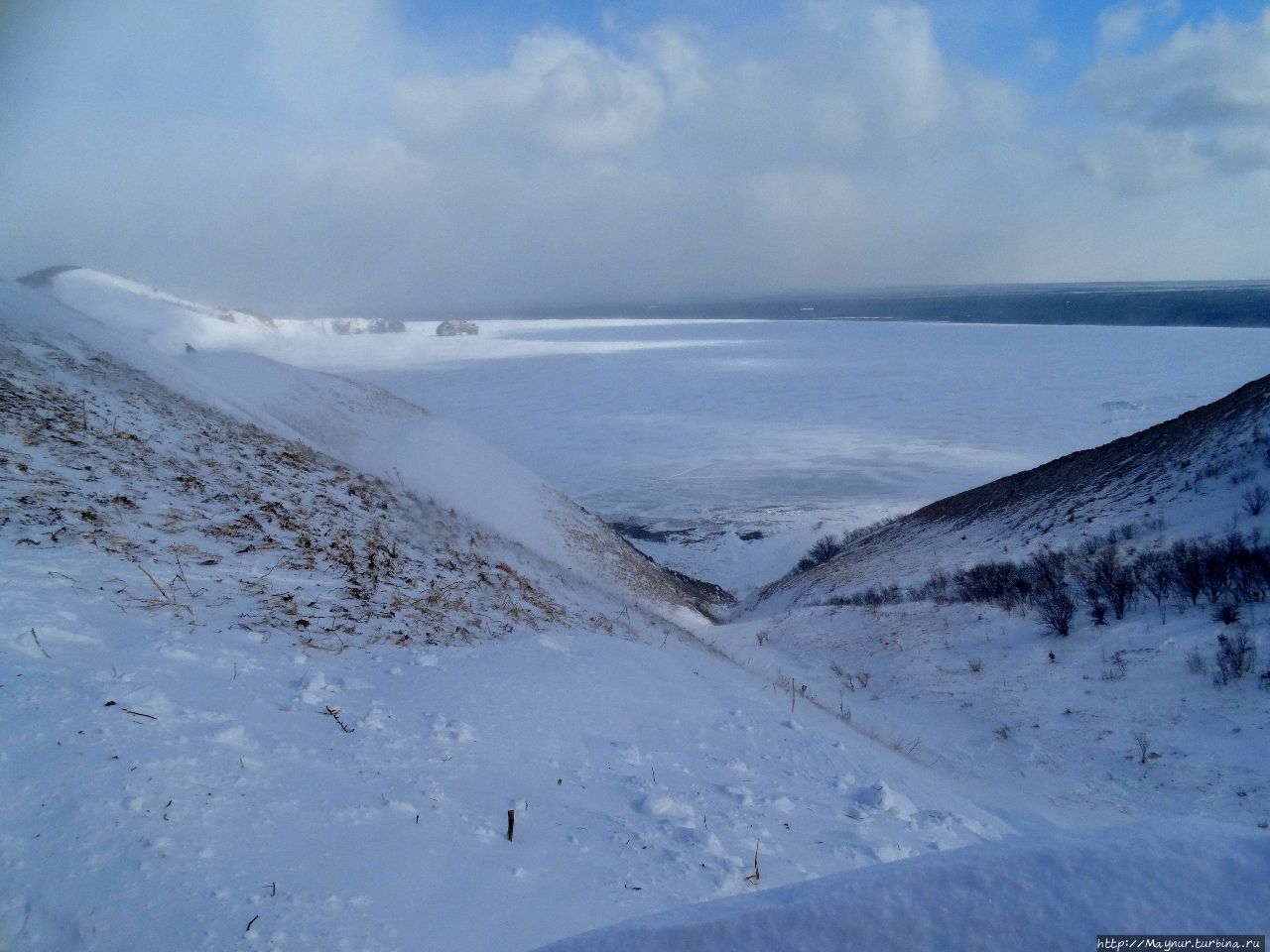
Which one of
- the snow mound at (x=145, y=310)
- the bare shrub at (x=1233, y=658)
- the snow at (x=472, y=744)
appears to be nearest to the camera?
the snow at (x=472, y=744)

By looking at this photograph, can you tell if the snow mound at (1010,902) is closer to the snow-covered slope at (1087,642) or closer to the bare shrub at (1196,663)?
the snow-covered slope at (1087,642)

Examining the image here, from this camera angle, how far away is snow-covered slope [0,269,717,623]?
1251 centimetres

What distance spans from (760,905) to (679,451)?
129ft

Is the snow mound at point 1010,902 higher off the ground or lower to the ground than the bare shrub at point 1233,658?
higher

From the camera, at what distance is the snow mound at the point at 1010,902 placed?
1512 mm

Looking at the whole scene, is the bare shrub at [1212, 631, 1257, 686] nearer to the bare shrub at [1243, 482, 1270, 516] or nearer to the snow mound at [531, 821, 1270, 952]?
the bare shrub at [1243, 482, 1270, 516]

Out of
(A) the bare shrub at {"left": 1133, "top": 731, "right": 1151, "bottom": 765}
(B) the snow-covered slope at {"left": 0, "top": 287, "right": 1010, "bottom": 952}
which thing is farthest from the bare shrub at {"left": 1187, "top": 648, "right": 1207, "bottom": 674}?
(B) the snow-covered slope at {"left": 0, "top": 287, "right": 1010, "bottom": 952}

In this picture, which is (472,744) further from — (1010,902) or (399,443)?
(399,443)

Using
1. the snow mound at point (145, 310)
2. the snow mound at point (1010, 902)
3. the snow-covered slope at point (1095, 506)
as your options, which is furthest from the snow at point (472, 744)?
the snow mound at point (145, 310)

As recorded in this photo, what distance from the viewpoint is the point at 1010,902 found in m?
1.59

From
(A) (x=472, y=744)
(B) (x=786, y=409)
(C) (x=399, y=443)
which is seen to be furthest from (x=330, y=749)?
(B) (x=786, y=409)

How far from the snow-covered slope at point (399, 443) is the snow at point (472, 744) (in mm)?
1211

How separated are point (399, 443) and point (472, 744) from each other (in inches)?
548

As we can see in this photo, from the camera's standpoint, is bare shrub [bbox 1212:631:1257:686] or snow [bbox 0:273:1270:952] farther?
bare shrub [bbox 1212:631:1257:686]
